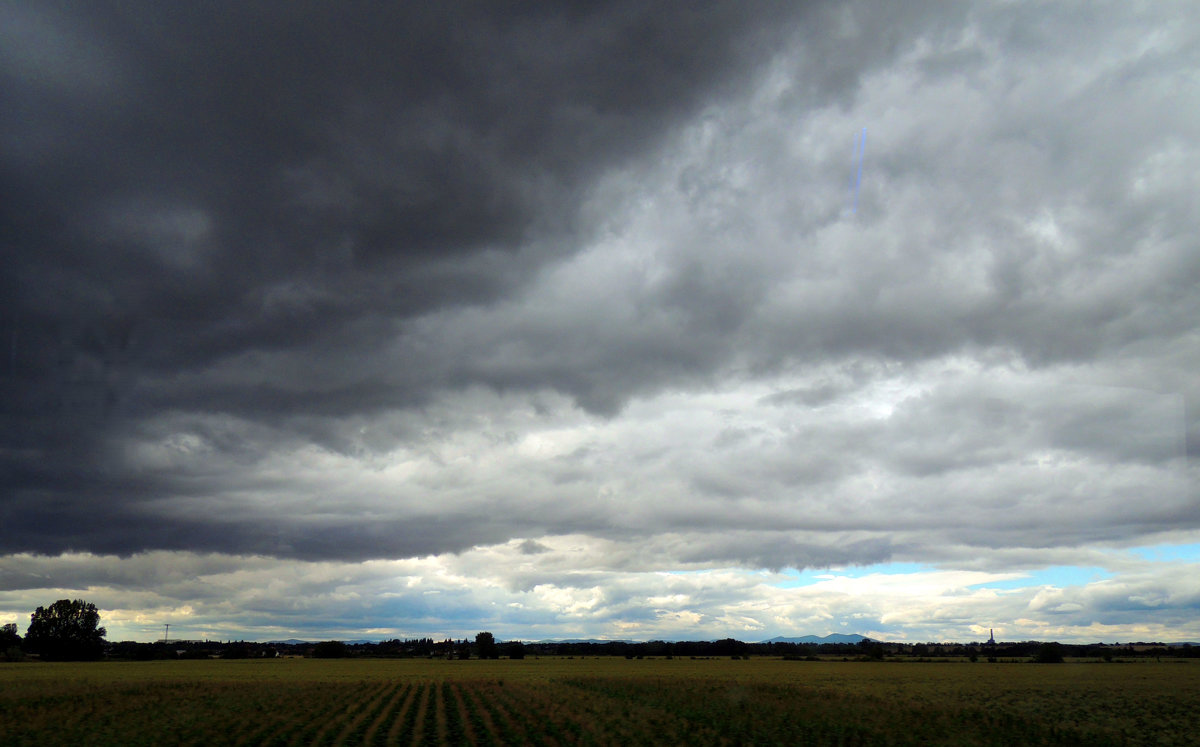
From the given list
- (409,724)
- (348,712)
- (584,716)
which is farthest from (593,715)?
(348,712)

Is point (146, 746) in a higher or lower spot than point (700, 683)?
higher

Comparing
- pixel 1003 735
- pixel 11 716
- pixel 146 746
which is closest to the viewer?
pixel 146 746

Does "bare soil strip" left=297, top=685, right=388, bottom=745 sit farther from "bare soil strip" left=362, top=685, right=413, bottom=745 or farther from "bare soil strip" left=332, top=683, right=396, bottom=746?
"bare soil strip" left=362, top=685, right=413, bottom=745

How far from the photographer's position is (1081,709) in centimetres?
5784

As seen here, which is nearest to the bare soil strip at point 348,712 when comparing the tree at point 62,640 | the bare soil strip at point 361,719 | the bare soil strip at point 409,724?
the bare soil strip at point 361,719

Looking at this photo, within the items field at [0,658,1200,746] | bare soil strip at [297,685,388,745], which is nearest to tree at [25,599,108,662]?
field at [0,658,1200,746]

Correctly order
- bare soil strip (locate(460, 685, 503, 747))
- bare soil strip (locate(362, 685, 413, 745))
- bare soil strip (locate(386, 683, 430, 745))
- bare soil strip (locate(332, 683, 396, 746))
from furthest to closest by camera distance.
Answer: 1. bare soil strip (locate(362, 685, 413, 745))
2. bare soil strip (locate(332, 683, 396, 746))
3. bare soil strip (locate(460, 685, 503, 747))
4. bare soil strip (locate(386, 683, 430, 745))

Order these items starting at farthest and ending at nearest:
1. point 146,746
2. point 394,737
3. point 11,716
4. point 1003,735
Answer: point 11,716 < point 1003,735 < point 394,737 < point 146,746

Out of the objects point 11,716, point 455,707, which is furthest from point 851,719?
point 11,716

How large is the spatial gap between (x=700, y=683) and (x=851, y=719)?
42859 millimetres

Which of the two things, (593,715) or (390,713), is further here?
(390,713)

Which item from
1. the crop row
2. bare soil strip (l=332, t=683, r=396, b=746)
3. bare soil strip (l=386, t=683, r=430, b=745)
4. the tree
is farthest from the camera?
the tree

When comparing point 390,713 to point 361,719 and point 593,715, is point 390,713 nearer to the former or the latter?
point 361,719

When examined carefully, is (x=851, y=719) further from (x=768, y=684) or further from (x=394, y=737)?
(x=768, y=684)
